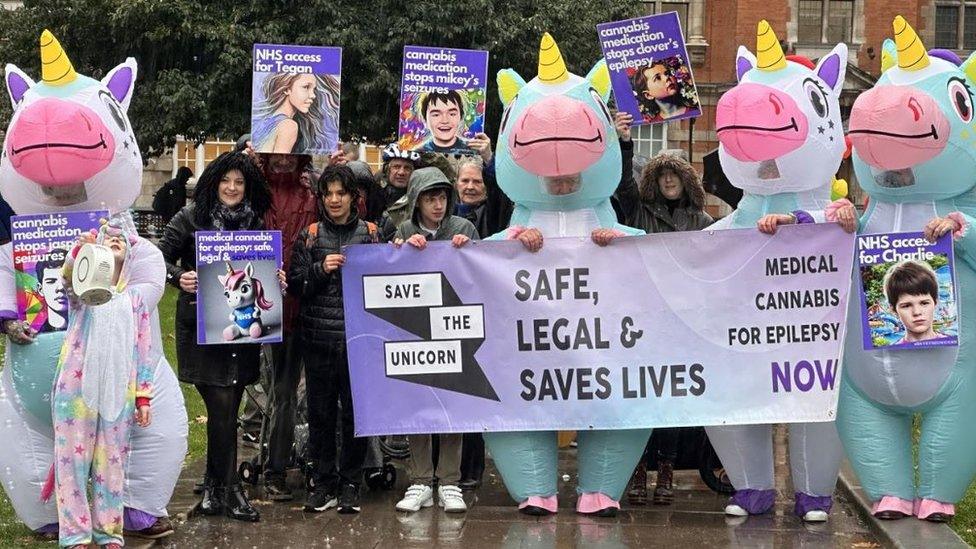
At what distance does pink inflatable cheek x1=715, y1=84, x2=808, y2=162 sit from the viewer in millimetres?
8133

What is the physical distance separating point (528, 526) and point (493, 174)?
236cm

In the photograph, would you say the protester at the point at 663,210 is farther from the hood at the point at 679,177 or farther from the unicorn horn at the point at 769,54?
the unicorn horn at the point at 769,54

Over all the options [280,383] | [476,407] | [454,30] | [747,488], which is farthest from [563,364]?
[454,30]

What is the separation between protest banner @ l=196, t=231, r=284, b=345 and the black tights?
0.35 m

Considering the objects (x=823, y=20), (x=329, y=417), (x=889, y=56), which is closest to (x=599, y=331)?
(x=329, y=417)

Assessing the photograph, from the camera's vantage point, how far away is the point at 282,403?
9.16 metres

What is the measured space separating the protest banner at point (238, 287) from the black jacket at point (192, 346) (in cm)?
16

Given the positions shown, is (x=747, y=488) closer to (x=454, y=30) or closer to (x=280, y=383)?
(x=280, y=383)

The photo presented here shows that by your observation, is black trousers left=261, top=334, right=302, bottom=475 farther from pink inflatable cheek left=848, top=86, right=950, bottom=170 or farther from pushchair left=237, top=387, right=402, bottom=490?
pink inflatable cheek left=848, top=86, right=950, bottom=170

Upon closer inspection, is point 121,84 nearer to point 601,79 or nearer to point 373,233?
point 373,233

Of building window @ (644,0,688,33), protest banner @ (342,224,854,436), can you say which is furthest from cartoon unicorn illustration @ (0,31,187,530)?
building window @ (644,0,688,33)

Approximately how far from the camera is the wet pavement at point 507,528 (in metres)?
7.89

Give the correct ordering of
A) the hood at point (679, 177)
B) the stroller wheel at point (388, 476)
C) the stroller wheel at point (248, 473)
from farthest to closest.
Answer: the stroller wheel at point (248, 473) < the stroller wheel at point (388, 476) < the hood at point (679, 177)

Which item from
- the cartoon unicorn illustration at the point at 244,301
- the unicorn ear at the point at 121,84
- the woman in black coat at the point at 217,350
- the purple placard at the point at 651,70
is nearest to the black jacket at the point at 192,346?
the woman in black coat at the point at 217,350
